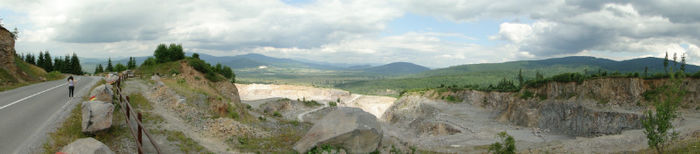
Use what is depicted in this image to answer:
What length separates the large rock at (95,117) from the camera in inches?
485

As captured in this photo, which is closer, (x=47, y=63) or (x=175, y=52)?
(x=175, y=52)

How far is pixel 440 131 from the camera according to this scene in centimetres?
5488

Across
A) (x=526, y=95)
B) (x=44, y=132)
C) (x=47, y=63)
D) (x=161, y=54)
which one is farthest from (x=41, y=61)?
(x=526, y=95)

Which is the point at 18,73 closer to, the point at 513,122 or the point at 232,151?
the point at 232,151

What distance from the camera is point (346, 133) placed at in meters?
16.2

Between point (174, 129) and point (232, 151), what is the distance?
3822 millimetres

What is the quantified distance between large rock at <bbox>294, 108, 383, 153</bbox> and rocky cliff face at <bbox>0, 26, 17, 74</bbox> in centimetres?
3665

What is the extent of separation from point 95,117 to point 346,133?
33.7 feet

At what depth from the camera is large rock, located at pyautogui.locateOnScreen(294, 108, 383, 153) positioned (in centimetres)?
1619

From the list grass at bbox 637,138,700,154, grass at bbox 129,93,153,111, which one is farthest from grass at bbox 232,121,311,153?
grass at bbox 637,138,700,154

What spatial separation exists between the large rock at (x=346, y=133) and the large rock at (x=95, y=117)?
26.1 feet

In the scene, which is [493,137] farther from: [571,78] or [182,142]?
[182,142]

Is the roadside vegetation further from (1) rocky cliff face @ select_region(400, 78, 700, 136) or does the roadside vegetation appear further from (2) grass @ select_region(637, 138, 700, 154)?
(1) rocky cliff face @ select_region(400, 78, 700, 136)

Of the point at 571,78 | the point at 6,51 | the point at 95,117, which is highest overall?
the point at 6,51
